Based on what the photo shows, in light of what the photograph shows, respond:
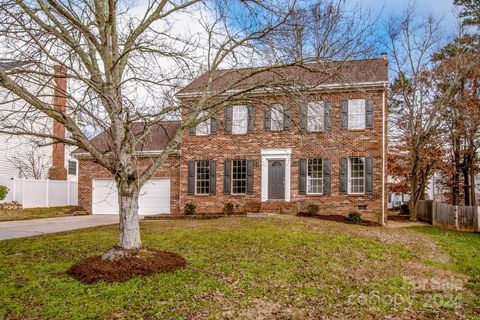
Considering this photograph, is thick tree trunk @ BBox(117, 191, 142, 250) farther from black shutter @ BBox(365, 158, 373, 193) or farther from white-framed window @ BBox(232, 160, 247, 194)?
black shutter @ BBox(365, 158, 373, 193)

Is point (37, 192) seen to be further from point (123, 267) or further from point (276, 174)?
point (123, 267)

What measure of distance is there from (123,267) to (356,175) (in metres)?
12.2

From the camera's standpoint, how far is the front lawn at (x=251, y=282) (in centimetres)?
520

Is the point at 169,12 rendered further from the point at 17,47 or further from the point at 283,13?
the point at 17,47

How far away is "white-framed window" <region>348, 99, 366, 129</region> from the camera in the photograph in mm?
Result: 16438

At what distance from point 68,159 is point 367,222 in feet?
65.7

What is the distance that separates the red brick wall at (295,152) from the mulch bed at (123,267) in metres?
8.85

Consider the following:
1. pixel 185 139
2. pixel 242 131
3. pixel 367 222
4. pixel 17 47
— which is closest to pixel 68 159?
pixel 185 139

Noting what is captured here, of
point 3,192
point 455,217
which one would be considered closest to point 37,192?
point 3,192

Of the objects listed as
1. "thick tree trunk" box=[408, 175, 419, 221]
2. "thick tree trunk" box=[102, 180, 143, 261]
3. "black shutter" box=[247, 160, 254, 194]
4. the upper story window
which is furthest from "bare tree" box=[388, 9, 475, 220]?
the upper story window

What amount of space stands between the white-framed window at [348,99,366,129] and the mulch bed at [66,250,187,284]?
11.5 meters

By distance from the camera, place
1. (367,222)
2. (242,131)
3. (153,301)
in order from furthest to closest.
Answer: (242,131), (367,222), (153,301)

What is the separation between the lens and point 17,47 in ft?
21.7

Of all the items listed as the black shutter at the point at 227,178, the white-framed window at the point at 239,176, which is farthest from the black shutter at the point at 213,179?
the white-framed window at the point at 239,176
